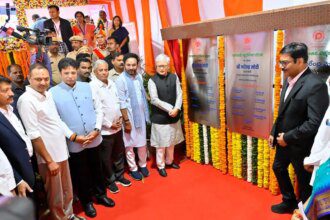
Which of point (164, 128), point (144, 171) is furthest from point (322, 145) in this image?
point (144, 171)

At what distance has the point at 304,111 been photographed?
2311mm

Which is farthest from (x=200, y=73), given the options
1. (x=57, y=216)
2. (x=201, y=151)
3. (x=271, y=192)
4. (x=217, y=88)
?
(x=57, y=216)

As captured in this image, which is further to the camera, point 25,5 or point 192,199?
point 25,5

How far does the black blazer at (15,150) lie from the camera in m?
1.95

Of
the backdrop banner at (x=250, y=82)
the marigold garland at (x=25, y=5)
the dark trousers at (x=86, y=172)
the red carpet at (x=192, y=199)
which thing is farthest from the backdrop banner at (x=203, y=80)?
the marigold garland at (x=25, y=5)

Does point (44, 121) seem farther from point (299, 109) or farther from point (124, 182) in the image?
point (299, 109)

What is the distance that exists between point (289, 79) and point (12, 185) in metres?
2.25

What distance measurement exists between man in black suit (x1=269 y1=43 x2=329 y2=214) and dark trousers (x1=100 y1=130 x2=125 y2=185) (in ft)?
5.59

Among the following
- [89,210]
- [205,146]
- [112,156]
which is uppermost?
[112,156]

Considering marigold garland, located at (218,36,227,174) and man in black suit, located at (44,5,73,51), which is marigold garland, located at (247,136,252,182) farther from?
man in black suit, located at (44,5,73,51)

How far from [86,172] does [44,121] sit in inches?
29.2

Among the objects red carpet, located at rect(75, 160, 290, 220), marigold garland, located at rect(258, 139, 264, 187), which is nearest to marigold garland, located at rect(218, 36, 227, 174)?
red carpet, located at rect(75, 160, 290, 220)

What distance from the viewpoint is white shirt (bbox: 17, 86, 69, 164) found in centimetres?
222

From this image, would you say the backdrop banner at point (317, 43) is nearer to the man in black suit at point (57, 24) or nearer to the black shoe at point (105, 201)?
the black shoe at point (105, 201)
